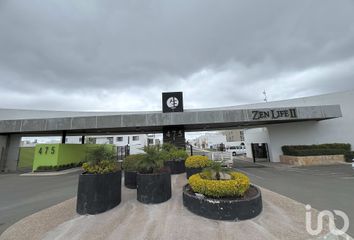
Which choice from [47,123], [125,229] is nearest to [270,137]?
[125,229]

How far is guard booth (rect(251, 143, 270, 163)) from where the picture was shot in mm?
17141

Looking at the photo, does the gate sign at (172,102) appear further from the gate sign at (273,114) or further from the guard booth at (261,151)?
the guard booth at (261,151)

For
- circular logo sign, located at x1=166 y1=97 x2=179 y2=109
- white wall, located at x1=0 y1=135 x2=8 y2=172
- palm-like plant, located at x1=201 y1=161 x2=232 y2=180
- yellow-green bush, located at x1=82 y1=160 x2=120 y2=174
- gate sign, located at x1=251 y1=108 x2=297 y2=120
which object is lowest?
palm-like plant, located at x1=201 y1=161 x2=232 y2=180

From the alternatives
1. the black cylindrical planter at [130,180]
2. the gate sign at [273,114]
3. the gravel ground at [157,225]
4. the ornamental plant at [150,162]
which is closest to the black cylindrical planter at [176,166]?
the black cylindrical planter at [130,180]

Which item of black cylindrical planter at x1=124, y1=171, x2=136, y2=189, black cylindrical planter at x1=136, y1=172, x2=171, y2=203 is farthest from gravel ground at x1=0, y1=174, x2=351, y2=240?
black cylindrical planter at x1=124, y1=171, x2=136, y2=189

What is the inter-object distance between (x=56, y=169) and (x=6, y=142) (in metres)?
6.05

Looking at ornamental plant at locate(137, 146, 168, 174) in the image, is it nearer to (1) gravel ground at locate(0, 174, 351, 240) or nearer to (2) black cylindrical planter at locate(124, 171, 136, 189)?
(1) gravel ground at locate(0, 174, 351, 240)

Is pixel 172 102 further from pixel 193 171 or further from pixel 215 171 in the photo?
pixel 215 171

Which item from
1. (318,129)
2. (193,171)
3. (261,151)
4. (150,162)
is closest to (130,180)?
(150,162)

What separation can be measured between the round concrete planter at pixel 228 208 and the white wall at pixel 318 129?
13.5 m

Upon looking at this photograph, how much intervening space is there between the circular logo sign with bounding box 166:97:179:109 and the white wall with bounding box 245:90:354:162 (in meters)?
8.86

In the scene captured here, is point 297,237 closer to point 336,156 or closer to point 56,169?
point 336,156

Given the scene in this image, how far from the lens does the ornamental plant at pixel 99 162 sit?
187 inches

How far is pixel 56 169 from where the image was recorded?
14492mm
